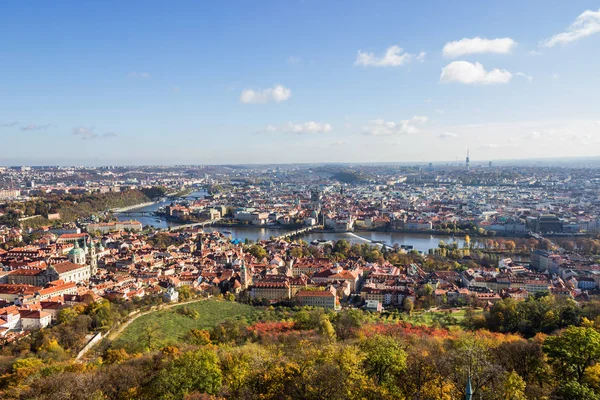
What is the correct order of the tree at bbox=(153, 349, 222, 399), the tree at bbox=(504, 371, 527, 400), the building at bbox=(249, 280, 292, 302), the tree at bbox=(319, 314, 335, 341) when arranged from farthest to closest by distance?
the building at bbox=(249, 280, 292, 302) → the tree at bbox=(319, 314, 335, 341) → the tree at bbox=(153, 349, 222, 399) → the tree at bbox=(504, 371, 527, 400)

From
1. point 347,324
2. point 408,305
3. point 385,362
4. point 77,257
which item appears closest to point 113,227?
point 77,257

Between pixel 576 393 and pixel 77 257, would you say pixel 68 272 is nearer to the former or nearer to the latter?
pixel 77 257

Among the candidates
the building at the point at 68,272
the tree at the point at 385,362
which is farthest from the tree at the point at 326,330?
the building at the point at 68,272

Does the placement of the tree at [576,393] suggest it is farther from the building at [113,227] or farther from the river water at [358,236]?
the building at [113,227]

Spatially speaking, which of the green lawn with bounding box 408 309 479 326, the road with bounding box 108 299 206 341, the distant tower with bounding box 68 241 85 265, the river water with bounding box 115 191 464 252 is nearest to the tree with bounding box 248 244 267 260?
the river water with bounding box 115 191 464 252

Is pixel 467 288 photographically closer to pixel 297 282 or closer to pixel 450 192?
pixel 297 282

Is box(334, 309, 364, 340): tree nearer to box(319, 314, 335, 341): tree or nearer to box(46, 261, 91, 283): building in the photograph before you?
box(319, 314, 335, 341): tree
